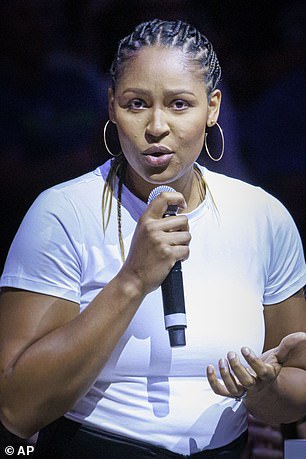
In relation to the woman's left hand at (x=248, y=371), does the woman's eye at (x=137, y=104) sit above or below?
above

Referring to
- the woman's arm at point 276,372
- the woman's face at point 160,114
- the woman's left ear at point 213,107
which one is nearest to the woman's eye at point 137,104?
the woman's face at point 160,114

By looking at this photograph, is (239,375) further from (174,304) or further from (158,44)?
(158,44)

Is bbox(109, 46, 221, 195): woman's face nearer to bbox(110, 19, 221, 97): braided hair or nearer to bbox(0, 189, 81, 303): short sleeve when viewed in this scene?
bbox(110, 19, 221, 97): braided hair

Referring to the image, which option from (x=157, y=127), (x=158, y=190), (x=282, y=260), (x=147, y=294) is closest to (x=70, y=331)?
(x=147, y=294)

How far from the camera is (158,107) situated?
4.83 feet

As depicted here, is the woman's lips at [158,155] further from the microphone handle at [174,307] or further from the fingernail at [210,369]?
the fingernail at [210,369]

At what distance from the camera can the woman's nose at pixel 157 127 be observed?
A: 1446 mm

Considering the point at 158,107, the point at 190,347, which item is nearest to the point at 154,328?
the point at 190,347

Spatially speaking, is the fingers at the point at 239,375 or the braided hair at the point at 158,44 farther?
the braided hair at the point at 158,44

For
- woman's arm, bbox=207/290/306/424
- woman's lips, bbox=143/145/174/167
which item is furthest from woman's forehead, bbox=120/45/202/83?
woman's arm, bbox=207/290/306/424

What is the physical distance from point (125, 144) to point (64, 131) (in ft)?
1.19

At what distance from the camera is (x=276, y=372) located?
138 centimetres

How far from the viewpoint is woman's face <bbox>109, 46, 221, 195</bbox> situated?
1453mm

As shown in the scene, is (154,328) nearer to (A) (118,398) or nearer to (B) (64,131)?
(A) (118,398)
